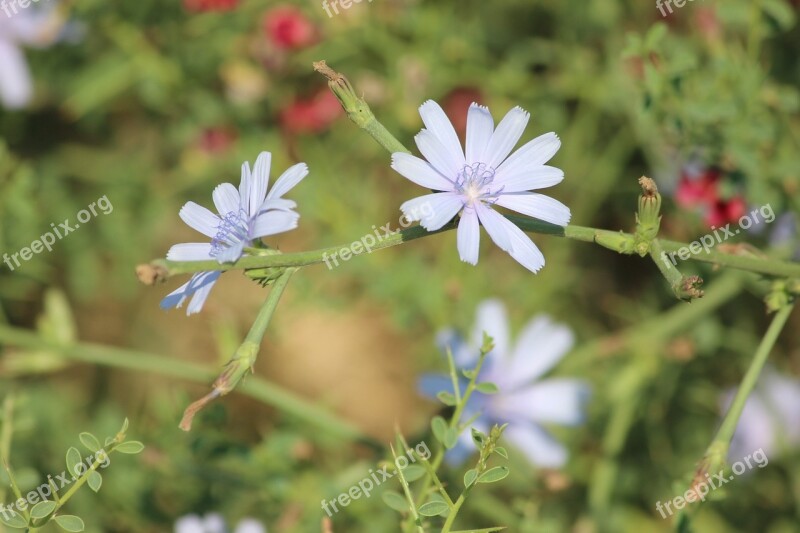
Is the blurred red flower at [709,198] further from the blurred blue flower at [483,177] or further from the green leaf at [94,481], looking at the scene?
the green leaf at [94,481]

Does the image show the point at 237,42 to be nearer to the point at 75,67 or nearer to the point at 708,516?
the point at 75,67

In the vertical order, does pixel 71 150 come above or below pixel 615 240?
above

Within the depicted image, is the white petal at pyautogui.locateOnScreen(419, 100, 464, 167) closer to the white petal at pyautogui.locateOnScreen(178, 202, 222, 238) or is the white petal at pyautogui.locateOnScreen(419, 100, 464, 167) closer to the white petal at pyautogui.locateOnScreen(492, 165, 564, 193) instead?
the white petal at pyautogui.locateOnScreen(492, 165, 564, 193)

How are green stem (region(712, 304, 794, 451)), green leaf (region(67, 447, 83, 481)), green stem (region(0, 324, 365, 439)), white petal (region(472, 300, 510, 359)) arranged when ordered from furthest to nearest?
white petal (region(472, 300, 510, 359)), green stem (region(0, 324, 365, 439)), green stem (region(712, 304, 794, 451)), green leaf (region(67, 447, 83, 481))

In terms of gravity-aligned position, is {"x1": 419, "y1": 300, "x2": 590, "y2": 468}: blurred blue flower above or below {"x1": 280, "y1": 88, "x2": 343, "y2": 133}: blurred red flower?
below

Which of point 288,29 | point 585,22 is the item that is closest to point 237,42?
point 288,29

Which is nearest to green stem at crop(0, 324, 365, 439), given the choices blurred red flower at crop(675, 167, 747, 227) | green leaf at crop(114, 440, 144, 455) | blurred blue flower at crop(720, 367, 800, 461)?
green leaf at crop(114, 440, 144, 455)

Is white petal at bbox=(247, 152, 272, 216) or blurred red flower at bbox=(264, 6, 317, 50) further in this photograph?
blurred red flower at bbox=(264, 6, 317, 50)
